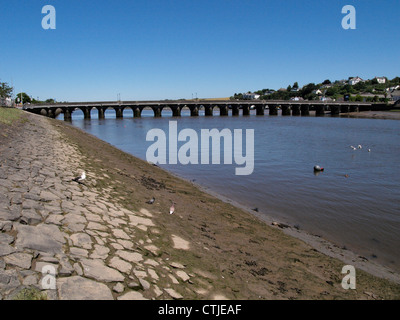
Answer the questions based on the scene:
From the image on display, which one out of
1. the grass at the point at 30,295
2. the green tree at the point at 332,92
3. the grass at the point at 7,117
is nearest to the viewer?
the grass at the point at 30,295

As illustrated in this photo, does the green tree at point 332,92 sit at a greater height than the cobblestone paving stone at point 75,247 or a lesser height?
greater

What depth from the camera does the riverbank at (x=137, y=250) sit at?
11.1 feet

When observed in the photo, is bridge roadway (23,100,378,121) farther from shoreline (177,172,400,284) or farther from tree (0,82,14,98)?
shoreline (177,172,400,284)

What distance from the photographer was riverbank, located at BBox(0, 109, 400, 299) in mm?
3395

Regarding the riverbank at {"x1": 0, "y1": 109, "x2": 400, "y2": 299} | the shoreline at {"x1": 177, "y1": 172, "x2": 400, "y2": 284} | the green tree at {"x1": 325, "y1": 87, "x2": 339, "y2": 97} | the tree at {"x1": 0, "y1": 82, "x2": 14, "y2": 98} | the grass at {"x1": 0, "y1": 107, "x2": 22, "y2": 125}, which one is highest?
the green tree at {"x1": 325, "y1": 87, "x2": 339, "y2": 97}

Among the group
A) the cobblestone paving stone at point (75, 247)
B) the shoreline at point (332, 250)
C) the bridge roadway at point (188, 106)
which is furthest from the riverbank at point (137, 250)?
the bridge roadway at point (188, 106)

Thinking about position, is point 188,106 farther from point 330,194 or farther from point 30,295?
point 30,295

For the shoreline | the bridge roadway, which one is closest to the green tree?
the bridge roadway

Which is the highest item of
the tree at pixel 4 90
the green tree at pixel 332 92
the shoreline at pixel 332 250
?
the green tree at pixel 332 92

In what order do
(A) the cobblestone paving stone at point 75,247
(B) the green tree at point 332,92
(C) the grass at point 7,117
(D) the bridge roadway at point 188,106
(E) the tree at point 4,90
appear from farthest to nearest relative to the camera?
1. (B) the green tree at point 332,92
2. (D) the bridge roadway at point 188,106
3. (E) the tree at point 4,90
4. (C) the grass at point 7,117
5. (A) the cobblestone paving stone at point 75,247

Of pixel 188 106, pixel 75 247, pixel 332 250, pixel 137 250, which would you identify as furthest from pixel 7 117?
pixel 188 106

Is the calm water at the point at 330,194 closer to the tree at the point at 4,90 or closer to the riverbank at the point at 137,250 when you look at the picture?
the riverbank at the point at 137,250
